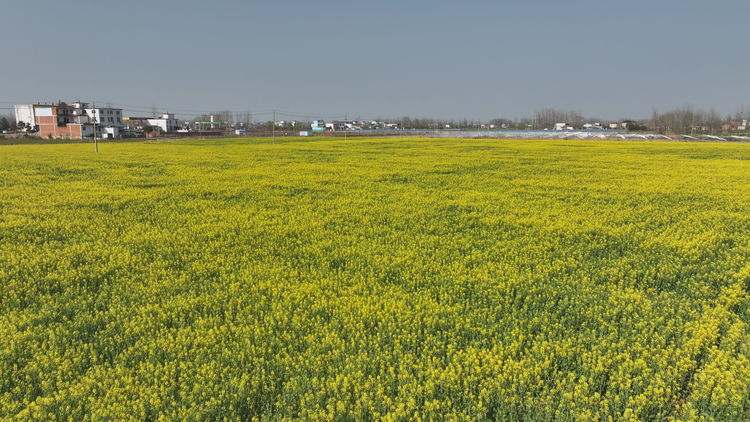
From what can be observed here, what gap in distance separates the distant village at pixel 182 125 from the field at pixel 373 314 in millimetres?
28993

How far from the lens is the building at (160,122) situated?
12779 cm

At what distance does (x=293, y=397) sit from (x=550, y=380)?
7.66 ft

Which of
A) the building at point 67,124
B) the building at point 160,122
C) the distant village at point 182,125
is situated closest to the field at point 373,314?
the distant village at point 182,125

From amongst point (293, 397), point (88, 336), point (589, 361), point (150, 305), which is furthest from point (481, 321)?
point (88, 336)

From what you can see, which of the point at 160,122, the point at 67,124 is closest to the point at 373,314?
the point at 67,124

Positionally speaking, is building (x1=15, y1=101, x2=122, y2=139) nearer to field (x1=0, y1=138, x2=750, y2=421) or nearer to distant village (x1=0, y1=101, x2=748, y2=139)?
distant village (x1=0, y1=101, x2=748, y2=139)

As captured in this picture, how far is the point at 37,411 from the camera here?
357cm

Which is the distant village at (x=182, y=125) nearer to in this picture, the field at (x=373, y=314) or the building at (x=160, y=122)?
the building at (x=160, y=122)

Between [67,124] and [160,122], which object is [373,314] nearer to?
[67,124]

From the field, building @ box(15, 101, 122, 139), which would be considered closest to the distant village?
building @ box(15, 101, 122, 139)

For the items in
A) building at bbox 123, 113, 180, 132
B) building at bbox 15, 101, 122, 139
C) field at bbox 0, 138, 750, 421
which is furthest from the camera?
building at bbox 123, 113, 180, 132

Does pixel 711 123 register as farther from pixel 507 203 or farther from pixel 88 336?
pixel 88 336

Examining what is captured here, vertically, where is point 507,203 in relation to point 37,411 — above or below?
above

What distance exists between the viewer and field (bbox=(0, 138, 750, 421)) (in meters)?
3.74
